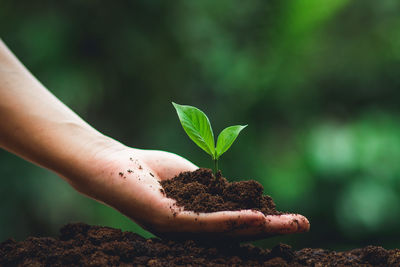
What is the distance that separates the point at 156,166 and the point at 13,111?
1.63 feet

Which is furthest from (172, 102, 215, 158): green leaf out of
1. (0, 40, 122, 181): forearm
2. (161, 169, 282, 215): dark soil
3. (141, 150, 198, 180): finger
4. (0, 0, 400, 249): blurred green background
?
(0, 0, 400, 249): blurred green background

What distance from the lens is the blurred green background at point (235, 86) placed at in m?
2.79

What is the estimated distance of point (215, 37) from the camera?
3189 mm

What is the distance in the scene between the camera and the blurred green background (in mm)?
2791

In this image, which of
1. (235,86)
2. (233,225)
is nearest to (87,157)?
(233,225)

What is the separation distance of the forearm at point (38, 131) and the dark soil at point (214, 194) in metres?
0.34

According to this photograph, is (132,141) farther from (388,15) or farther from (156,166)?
(388,15)

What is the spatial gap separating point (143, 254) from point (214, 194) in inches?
10.4

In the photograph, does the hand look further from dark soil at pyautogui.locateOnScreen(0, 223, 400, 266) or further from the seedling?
the seedling

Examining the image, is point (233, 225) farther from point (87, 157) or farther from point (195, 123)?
point (87, 157)

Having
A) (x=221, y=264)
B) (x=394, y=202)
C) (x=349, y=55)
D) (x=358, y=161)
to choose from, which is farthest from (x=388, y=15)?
(x=221, y=264)

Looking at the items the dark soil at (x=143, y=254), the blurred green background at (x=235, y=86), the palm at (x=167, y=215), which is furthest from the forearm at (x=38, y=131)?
the blurred green background at (x=235, y=86)

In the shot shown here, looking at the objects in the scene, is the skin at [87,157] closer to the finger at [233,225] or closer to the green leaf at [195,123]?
the finger at [233,225]

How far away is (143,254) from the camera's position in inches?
41.5
